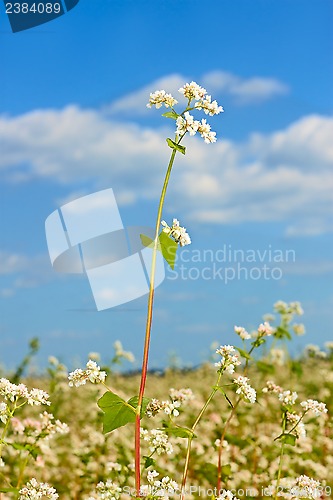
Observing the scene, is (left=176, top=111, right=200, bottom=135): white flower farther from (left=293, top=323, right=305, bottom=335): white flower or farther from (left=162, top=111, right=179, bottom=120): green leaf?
(left=293, top=323, right=305, bottom=335): white flower

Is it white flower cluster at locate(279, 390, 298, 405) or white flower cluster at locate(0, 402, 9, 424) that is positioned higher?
white flower cluster at locate(279, 390, 298, 405)

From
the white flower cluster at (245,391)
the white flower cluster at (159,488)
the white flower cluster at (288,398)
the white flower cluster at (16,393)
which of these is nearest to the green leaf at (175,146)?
the white flower cluster at (245,391)

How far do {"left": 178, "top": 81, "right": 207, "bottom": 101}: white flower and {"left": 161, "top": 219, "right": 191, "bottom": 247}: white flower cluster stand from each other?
0.46m

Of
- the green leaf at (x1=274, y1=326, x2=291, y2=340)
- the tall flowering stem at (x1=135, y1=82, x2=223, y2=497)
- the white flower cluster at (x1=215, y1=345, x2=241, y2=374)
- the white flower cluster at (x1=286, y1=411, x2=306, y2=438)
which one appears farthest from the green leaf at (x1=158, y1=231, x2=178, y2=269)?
the green leaf at (x1=274, y1=326, x2=291, y2=340)

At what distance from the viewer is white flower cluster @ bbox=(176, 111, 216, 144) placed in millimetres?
2514

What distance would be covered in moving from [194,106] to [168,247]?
55 centimetres

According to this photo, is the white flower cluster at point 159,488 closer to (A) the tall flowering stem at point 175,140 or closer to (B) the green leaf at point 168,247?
A: (A) the tall flowering stem at point 175,140

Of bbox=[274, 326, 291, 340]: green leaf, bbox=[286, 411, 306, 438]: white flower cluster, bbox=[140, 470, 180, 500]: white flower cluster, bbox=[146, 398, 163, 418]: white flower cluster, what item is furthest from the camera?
bbox=[274, 326, 291, 340]: green leaf

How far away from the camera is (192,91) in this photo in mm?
2576

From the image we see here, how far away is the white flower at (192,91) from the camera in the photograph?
2570mm

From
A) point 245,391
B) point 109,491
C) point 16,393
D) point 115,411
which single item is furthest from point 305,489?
point 16,393

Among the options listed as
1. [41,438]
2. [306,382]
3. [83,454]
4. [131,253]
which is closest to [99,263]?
[131,253]

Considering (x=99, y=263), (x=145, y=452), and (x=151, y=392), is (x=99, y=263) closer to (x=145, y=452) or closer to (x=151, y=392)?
(x=145, y=452)

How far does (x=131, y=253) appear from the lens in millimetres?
5688
